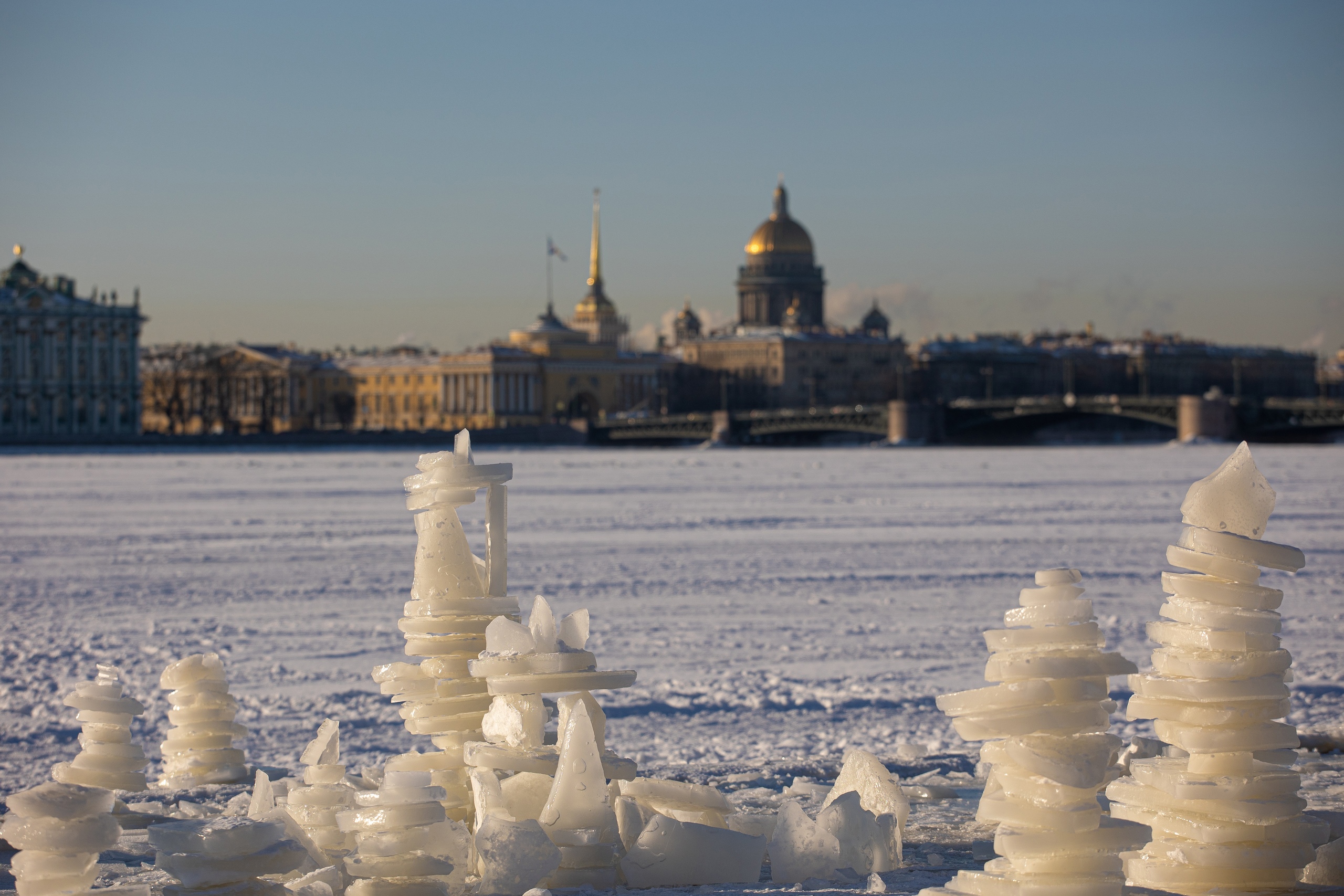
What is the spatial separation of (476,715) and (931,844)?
1.32 meters

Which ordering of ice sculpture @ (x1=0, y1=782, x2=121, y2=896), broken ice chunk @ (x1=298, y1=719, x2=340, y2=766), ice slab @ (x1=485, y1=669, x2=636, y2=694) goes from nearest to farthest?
ice sculpture @ (x1=0, y1=782, x2=121, y2=896)
ice slab @ (x1=485, y1=669, x2=636, y2=694)
broken ice chunk @ (x1=298, y1=719, x2=340, y2=766)

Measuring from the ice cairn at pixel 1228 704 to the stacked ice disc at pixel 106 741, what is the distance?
2936mm

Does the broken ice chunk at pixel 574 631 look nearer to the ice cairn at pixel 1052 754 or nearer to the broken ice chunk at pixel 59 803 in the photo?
the ice cairn at pixel 1052 754

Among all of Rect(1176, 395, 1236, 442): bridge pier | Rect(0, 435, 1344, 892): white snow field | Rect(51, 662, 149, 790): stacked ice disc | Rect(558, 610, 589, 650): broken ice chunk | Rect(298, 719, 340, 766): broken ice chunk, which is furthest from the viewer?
Rect(1176, 395, 1236, 442): bridge pier

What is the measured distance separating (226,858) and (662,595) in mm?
8473

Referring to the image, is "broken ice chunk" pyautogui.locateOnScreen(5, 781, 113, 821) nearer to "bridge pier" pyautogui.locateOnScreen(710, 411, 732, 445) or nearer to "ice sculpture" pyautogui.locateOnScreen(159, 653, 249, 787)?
"ice sculpture" pyautogui.locateOnScreen(159, 653, 249, 787)

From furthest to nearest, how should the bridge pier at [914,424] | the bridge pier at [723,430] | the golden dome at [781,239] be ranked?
the golden dome at [781,239], the bridge pier at [723,430], the bridge pier at [914,424]

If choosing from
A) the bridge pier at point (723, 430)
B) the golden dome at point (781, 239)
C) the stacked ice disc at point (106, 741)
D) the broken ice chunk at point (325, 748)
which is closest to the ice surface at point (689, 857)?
the broken ice chunk at point (325, 748)

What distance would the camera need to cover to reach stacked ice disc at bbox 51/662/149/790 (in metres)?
4.72

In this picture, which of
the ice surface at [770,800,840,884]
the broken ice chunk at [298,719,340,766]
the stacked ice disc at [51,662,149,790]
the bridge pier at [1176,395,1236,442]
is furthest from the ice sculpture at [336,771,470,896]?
the bridge pier at [1176,395,1236,442]

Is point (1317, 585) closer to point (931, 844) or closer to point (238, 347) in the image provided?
point (931, 844)

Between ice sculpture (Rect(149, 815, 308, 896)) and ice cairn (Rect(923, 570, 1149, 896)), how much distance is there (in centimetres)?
141

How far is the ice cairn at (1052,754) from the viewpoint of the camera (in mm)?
3148

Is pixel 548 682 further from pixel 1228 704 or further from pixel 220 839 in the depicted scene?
pixel 1228 704
